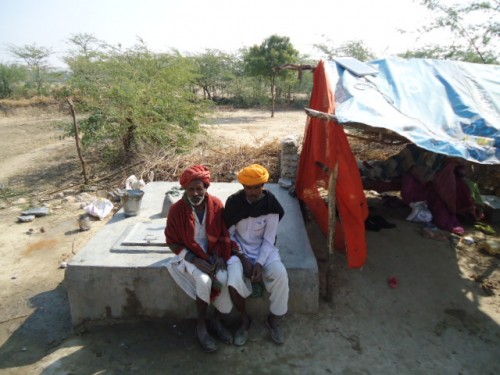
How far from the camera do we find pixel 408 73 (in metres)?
3.89

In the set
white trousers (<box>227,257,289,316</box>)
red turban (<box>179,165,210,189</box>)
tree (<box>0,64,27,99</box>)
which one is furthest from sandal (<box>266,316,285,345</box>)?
tree (<box>0,64,27,99</box>)

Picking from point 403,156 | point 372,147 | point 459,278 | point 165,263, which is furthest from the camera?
point 372,147

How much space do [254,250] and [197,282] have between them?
1.79ft

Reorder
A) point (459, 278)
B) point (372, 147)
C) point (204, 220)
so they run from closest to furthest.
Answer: point (204, 220), point (459, 278), point (372, 147)

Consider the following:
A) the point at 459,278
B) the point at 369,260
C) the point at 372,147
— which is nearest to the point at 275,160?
the point at 372,147

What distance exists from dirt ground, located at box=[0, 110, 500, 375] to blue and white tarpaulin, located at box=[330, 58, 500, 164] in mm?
1506

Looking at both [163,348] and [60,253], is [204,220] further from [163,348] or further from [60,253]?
[60,253]

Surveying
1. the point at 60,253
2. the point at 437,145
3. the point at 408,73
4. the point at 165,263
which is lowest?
the point at 60,253

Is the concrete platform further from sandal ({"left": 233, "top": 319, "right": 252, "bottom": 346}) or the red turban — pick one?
the red turban

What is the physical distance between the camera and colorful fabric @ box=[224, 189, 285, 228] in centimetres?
290

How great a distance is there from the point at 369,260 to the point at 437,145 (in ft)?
5.94

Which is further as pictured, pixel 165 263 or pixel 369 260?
pixel 369 260

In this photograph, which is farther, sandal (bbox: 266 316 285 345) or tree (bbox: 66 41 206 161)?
tree (bbox: 66 41 206 161)

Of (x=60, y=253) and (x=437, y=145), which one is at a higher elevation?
(x=437, y=145)
